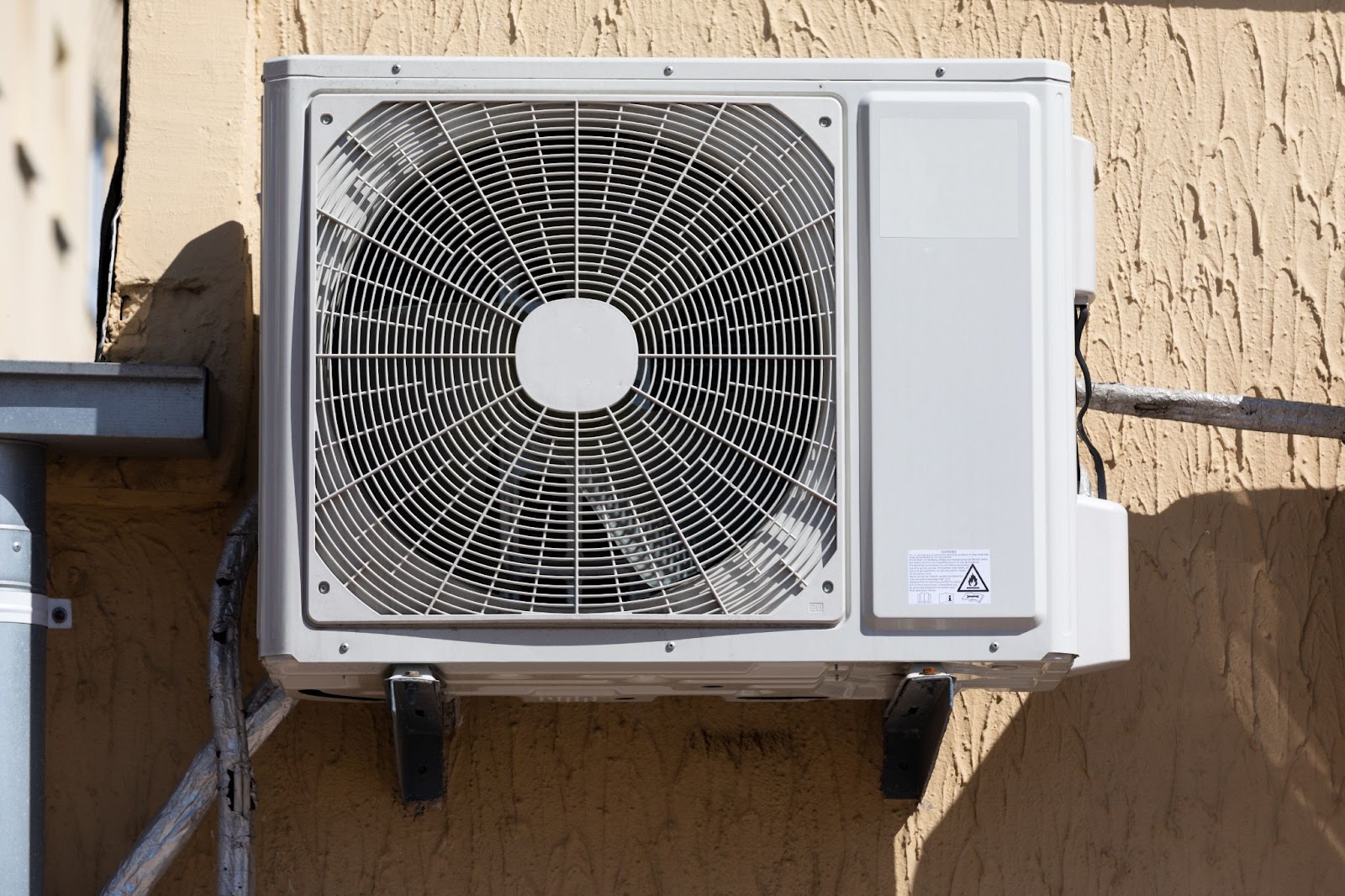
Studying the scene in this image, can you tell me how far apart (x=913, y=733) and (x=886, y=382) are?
58 cm

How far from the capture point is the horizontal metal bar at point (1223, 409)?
1.98 meters

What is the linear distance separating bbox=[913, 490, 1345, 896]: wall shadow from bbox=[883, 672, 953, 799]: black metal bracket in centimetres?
10

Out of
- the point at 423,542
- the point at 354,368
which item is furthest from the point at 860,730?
the point at 354,368

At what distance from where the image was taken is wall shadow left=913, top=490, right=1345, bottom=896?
2.05 metres

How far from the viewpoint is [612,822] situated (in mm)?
→ 2027

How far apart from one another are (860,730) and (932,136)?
0.86 metres

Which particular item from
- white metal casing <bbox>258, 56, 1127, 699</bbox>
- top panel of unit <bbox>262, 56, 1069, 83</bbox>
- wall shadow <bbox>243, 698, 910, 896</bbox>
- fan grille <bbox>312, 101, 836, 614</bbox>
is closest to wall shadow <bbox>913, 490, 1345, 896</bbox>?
wall shadow <bbox>243, 698, 910, 896</bbox>

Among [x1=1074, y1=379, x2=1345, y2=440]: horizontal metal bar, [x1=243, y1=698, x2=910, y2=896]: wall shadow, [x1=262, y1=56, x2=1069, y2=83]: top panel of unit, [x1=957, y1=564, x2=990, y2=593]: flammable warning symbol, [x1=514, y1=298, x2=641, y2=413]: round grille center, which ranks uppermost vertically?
[x1=262, y1=56, x2=1069, y2=83]: top panel of unit

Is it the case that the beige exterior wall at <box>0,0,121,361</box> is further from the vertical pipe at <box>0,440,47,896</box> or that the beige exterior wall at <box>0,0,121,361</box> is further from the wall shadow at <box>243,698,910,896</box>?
the wall shadow at <box>243,698,910,896</box>

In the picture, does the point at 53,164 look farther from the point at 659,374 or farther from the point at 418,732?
the point at 659,374

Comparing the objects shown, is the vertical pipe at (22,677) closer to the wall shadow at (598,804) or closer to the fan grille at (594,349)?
the wall shadow at (598,804)

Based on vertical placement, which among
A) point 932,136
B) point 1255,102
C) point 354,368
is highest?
point 1255,102

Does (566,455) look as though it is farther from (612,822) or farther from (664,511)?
(612,822)

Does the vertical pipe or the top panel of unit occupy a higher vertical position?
the top panel of unit
